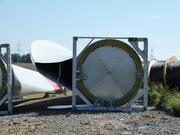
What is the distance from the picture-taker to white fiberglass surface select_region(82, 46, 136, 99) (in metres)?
15.7

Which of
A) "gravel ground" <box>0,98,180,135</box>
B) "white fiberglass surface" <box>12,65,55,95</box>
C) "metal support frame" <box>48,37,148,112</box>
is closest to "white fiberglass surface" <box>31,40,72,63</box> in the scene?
"white fiberglass surface" <box>12,65,55,95</box>

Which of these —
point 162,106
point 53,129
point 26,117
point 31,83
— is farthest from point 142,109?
point 31,83

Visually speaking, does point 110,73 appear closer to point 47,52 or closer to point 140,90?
point 140,90

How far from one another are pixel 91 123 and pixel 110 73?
380cm

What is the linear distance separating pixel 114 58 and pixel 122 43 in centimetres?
56

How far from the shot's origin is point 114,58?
621 inches

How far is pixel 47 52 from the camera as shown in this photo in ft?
61.3

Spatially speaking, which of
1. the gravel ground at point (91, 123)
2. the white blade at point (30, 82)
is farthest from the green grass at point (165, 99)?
the white blade at point (30, 82)

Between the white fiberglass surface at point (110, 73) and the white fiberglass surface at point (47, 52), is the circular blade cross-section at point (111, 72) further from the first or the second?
the white fiberglass surface at point (47, 52)

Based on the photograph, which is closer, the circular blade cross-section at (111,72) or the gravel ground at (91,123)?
the gravel ground at (91,123)

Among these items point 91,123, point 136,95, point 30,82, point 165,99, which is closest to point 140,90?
point 136,95

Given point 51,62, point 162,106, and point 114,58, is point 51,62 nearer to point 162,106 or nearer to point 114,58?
point 114,58

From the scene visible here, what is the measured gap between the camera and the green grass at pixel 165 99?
550 inches

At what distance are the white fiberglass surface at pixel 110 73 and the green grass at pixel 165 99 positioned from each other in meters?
1.23
